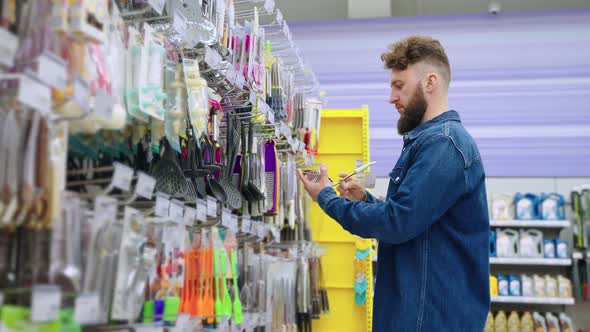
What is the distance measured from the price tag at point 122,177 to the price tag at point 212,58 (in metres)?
0.68

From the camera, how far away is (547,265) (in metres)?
6.41

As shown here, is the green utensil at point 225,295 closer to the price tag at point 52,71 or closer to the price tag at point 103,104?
the price tag at point 103,104

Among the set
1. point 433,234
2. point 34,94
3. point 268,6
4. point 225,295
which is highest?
point 268,6

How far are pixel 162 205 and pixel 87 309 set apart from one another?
0.63 meters

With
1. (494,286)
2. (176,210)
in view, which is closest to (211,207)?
(176,210)

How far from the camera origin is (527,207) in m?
6.09

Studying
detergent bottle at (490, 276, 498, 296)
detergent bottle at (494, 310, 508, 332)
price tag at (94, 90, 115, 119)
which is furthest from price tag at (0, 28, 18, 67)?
detergent bottle at (494, 310, 508, 332)

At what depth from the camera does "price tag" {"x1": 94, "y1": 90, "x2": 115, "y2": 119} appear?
4.70ft

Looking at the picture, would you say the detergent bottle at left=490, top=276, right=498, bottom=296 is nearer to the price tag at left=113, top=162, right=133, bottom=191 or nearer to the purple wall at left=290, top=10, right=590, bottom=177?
the purple wall at left=290, top=10, right=590, bottom=177

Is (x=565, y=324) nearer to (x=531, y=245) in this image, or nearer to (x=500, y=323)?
(x=500, y=323)

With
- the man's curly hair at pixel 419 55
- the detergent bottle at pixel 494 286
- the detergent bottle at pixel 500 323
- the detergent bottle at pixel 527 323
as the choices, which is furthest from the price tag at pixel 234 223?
the detergent bottle at pixel 527 323

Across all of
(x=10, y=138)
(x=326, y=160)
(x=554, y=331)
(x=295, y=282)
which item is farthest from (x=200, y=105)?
(x=554, y=331)

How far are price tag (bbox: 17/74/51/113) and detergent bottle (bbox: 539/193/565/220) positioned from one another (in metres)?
5.55

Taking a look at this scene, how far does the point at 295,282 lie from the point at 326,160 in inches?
49.3
